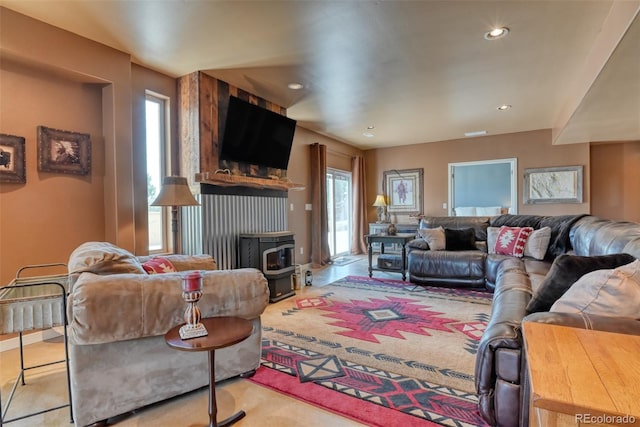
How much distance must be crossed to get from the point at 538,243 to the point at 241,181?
375cm

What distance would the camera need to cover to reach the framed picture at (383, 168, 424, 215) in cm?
762

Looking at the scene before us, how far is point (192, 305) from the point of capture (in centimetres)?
157

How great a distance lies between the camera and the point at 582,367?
2.90 feet

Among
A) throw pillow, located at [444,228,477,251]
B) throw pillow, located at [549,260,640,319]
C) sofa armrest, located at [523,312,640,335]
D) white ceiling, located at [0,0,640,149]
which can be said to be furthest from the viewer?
throw pillow, located at [444,228,477,251]

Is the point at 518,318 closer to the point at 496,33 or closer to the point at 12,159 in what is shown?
the point at 496,33

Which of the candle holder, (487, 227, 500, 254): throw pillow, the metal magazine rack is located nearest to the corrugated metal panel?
the metal magazine rack

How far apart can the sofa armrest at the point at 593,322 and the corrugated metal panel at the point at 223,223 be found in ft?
10.4

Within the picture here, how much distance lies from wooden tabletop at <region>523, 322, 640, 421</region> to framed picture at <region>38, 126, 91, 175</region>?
3.56 m

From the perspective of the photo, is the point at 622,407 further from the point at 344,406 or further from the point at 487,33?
the point at 487,33

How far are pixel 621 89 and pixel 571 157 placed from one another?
3.41 meters

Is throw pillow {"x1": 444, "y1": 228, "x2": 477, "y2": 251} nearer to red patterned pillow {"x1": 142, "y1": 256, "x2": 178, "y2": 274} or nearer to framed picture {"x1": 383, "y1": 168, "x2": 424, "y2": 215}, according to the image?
framed picture {"x1": 383, "y1": 168, "x2": 424, "y2": 215}

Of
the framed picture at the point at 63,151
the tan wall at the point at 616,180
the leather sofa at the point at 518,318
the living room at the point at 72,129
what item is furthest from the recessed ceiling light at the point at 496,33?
the tan wall at the point at 616,180

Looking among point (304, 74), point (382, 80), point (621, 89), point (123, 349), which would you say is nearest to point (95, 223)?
point (123, 349)

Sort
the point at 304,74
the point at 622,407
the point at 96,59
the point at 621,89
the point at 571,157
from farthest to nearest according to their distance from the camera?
the point at 571,157, the point at 304,74, the point at 621,89, the point at 96,59, the point at 622,407
